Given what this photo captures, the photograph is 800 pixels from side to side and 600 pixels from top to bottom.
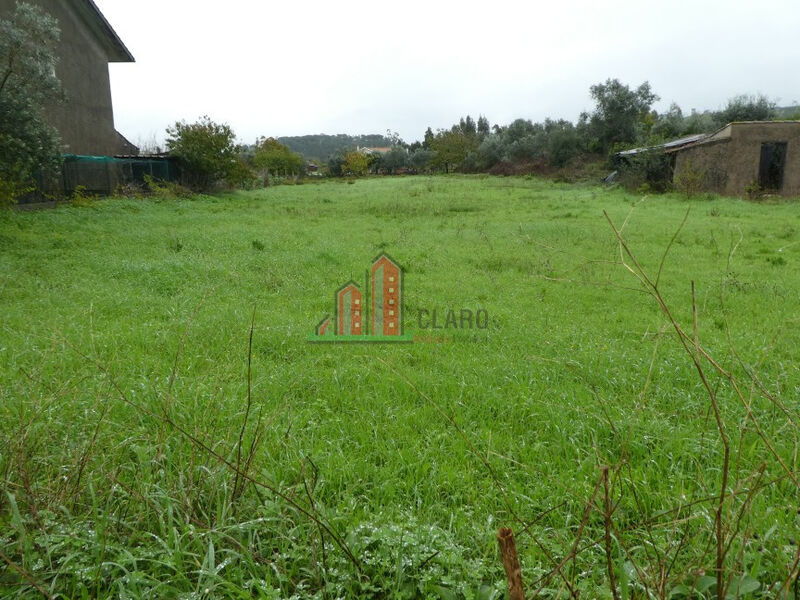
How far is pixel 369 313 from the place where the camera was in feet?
19.2

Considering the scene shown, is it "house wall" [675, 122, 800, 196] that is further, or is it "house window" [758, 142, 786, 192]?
"house window" [758, 142, 786, 192]

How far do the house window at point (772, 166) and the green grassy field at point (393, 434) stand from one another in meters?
16.6

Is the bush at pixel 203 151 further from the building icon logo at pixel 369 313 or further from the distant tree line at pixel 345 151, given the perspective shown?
the building icon logo at pixel 369 313

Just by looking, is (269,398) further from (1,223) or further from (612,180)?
(612,180)

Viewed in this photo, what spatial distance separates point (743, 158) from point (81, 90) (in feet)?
92.7

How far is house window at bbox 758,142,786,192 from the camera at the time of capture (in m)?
20.6

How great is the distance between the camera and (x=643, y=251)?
954 cm

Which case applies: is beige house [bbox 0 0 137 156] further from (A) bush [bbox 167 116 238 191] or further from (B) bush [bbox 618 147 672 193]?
(B) bush [bbox 618 147 672 193]

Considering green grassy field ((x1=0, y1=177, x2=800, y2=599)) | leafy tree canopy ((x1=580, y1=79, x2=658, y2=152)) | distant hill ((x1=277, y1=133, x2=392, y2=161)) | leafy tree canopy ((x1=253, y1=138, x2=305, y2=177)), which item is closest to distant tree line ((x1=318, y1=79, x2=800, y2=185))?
leafy tree canopy ((x1=580, y1=79, x2=658, y2=152))

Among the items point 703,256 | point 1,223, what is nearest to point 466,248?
point 703,256

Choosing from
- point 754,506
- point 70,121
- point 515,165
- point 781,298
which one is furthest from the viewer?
point 515,165

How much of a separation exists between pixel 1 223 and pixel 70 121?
33.0ft

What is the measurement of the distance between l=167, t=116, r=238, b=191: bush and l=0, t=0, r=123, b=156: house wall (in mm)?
2915

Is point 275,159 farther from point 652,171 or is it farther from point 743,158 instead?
point 743,158
